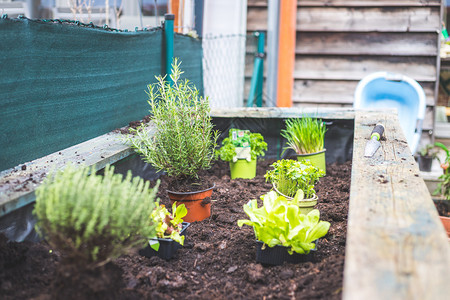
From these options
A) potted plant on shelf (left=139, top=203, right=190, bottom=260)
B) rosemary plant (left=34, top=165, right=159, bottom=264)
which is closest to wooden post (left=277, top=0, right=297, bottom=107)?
potted plant on shelf (left=139, top=203, right=190, bottom=260)

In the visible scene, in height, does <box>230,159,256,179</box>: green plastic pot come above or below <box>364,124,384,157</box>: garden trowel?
below

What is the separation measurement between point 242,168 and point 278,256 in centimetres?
144

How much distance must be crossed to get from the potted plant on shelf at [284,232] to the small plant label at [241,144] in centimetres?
132

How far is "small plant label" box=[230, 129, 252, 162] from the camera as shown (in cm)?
332

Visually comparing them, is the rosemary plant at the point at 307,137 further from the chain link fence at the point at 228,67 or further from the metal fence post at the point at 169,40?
the chain link fence at the point at 228,67

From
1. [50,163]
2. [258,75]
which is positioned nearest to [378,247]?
[50,163]

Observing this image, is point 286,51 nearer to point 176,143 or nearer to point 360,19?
point 360,19

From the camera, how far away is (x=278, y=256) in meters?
1.95

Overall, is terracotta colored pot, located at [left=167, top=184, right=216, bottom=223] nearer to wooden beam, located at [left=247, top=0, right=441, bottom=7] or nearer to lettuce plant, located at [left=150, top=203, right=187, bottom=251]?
lettuce plant, located at [left=150, top=203, right=187, bottom=251]

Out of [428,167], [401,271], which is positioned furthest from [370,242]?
[428,167]

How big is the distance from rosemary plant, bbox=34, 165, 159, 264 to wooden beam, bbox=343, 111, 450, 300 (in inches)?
25.7

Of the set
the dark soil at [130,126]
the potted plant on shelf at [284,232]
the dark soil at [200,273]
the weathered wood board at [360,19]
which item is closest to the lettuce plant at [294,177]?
the dark soil at [200,273]

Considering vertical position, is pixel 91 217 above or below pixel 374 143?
below

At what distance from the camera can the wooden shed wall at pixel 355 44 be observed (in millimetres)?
5543
